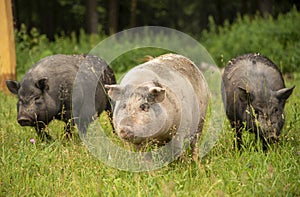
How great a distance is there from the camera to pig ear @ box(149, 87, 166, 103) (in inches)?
179

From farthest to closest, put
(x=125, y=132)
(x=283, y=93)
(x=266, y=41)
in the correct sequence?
1. (x=266, y=41)
2. (x=283, y=93)
3. (x=125, y=132)

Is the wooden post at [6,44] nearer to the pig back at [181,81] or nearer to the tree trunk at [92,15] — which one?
the pig back at [181,81]

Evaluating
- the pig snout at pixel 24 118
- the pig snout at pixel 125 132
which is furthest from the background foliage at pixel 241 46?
the pig snout at pixel 125 132

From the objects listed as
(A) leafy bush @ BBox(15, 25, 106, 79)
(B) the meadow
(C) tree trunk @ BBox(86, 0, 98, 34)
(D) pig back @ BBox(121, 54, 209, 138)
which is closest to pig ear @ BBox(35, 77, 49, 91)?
(B) the meadow

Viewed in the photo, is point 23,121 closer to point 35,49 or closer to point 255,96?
point 255,96

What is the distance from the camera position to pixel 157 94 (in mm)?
4629

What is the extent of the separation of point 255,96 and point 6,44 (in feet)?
18.2

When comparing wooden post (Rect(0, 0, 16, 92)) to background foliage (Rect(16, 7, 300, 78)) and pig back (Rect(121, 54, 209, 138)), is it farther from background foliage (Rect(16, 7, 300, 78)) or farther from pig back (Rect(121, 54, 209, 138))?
pig back (Rect(121, 54, 209, 138))

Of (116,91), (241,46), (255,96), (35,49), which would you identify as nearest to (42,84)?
(116,91)

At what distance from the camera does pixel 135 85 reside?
4746 mm

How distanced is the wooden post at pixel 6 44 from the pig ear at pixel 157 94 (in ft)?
19.1

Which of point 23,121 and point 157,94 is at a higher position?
point 157,94

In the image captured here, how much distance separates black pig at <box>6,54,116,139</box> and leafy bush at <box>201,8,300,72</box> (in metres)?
7.41

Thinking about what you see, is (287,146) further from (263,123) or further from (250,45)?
(250,45)
